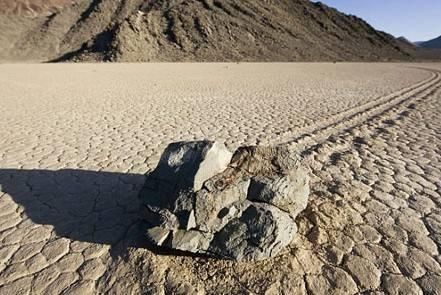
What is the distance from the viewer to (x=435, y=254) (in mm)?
2629

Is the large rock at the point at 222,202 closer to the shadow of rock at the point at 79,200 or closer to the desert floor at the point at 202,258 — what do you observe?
the desert floor at the point at 202,258

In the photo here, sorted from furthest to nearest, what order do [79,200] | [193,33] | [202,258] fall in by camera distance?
[193,33] → [79,200] → [202,258]

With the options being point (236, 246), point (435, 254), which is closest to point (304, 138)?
point (435, 254)

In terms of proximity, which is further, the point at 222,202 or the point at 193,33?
the point at 193,33

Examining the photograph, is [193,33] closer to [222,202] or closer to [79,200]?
[79,200]

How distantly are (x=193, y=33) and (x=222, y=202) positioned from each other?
42893 mm

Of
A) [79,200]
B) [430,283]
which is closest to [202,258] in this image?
[430,283]

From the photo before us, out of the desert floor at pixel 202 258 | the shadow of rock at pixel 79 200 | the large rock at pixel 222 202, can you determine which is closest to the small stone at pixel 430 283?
the desert floor at pixel 202 258

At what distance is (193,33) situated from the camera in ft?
139

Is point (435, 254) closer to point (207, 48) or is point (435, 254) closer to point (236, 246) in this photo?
point (236, 246)

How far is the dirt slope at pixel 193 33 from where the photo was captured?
1570 inches

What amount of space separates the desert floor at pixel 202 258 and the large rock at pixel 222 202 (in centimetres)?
16

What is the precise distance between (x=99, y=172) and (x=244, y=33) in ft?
142

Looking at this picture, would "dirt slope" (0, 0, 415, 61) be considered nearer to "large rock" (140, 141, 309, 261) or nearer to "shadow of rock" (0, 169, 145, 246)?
"shadow of rock" (0, 169, 145, 246)
